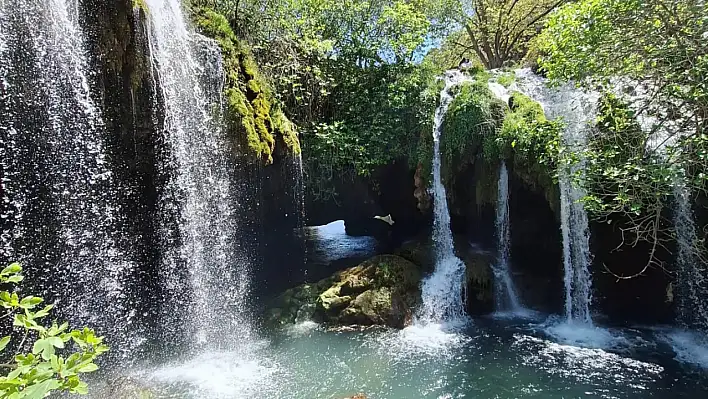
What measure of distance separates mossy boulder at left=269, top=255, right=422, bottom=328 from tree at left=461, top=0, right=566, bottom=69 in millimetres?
11882

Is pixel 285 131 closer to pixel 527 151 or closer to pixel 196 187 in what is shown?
pixel 196 187

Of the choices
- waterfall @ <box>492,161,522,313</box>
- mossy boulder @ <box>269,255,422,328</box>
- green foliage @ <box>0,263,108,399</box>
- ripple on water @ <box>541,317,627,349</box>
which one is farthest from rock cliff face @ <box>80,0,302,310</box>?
ripple on water @ <box>541,317,627,349</box>

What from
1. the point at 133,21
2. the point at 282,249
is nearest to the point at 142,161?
the point at 133,21

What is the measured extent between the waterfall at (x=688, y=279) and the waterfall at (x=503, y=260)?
9.67ft

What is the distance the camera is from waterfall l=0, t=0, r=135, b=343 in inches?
198

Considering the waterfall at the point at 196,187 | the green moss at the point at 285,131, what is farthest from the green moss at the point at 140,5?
the green moss at the point at 285,131

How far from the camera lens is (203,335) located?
7523 millimetres

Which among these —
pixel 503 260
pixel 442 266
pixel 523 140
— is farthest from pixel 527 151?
pixel 442 266

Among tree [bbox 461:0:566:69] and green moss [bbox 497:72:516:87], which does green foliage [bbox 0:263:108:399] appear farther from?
tree [bbox 461:0:566:69]

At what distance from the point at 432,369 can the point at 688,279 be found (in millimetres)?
5459

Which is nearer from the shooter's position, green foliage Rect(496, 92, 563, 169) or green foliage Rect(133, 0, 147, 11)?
green foliage Rect(133, 0, 147, 11)

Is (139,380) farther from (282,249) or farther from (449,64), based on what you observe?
(449,64)

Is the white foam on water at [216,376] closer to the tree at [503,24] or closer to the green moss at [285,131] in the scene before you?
the green moss at [285,131]

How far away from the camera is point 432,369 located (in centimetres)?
661
